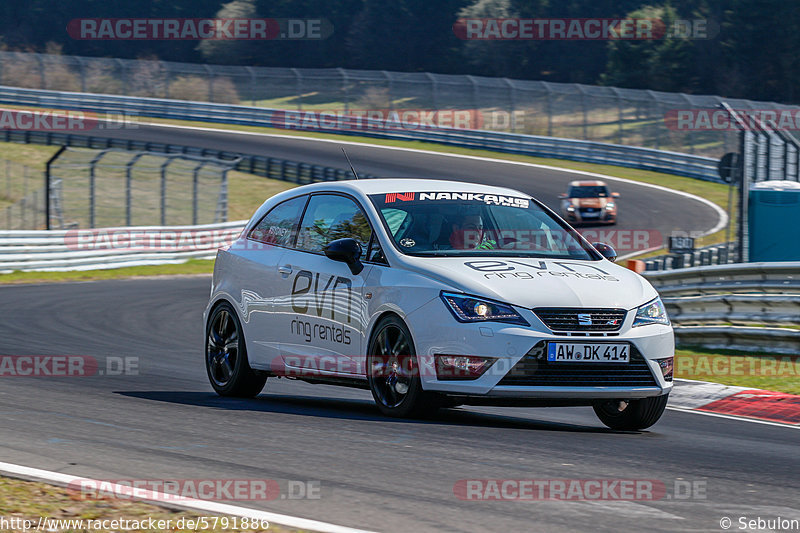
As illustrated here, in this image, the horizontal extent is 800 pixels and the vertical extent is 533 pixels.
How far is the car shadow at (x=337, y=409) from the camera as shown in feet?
25.6

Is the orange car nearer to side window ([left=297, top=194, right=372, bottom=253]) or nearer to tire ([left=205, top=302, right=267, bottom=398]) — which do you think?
tire ([left=205, top=302, right=267, bottom=398])

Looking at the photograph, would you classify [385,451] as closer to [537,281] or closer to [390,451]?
[390,451]

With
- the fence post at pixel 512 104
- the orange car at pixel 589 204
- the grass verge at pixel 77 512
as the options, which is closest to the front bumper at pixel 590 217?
the orange car at pixel 589 204

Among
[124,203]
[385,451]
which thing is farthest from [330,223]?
[124,203]

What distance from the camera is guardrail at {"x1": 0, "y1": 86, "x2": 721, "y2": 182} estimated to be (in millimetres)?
46438

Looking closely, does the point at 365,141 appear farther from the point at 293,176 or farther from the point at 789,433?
the point at 789,433

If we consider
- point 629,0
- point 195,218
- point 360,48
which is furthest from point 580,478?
point 360,48

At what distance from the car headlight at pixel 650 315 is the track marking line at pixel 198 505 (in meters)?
3.26

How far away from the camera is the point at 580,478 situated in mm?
5793

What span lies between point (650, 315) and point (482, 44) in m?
70.3

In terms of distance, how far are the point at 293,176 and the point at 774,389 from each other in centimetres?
3351

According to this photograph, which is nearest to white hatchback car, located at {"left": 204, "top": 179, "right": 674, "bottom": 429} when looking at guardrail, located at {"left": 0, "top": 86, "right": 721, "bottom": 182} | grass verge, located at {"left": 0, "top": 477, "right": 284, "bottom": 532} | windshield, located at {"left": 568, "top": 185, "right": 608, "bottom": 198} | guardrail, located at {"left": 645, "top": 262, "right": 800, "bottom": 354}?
grass verge, located at {"left": 0, "top": 477, "right": 284, "bottom": 532}

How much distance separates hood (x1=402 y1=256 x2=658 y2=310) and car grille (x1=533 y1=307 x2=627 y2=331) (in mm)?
34

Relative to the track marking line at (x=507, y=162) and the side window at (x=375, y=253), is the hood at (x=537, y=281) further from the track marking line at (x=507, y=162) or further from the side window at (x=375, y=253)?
the track marking line at (x=507, y=162)
